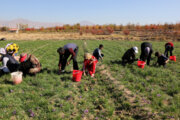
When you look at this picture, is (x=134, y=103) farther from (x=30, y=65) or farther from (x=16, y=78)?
(x=30, y=65)

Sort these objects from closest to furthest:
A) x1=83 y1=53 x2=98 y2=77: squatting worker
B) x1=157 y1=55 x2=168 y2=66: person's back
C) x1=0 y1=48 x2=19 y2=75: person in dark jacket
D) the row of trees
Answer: x1=0 y1=48 x2=19 y2=75: person in dark jacket < x1=83 y1=53 x2=98 y2=77: squatting worker < x1=157 y1=55 x2=168 y2=66: person's back < the row of trees

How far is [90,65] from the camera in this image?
680 centimetres

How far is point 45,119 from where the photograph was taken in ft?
12.4

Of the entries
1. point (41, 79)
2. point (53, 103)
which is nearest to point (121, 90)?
point (53, 103)

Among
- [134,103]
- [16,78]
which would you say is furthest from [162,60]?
[16,78]

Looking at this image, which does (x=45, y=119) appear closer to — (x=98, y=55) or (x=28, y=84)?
(x=28, y=84)

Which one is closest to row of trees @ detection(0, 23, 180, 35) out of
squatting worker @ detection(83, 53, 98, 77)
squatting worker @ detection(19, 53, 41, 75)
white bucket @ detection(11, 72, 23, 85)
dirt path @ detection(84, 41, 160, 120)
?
squatting worker @ detection(83, 53, 98, 77)

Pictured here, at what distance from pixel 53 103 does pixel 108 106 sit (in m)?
1.83

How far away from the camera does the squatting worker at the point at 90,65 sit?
6.38 metres

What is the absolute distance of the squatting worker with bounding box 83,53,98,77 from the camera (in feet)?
20.9

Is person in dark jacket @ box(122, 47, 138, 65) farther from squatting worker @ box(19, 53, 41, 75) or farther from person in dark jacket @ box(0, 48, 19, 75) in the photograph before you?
person in dark jacket @ box(0, 48, 19, 75)

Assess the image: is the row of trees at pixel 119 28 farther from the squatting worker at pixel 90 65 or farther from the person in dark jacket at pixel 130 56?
the squatting worker at pixel 90 65

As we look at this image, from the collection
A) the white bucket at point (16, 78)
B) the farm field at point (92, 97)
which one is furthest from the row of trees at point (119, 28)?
the white bucket at point (16, 78)

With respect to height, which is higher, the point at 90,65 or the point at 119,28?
the point at 119,28
